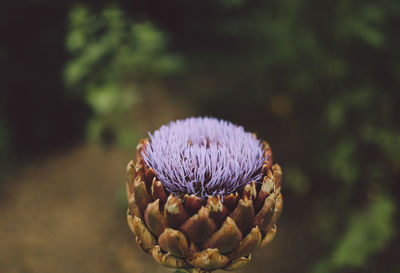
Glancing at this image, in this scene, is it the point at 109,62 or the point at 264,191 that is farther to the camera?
the point at 109,62

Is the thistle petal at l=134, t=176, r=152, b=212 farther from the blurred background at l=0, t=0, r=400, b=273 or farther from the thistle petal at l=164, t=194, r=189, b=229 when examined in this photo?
the blurred background at l=0, t=0, r=400, b=273

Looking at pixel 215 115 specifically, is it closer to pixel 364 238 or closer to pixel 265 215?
pixel 364 238

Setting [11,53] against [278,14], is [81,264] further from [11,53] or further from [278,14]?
[278,14]

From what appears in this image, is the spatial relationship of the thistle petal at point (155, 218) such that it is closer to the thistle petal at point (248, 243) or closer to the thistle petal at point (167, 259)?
the thistle petal at point (167, 259)

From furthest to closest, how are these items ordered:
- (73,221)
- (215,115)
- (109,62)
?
(215,115) → (73,221) → (109,62)

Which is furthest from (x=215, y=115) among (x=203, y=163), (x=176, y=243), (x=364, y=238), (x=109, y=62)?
(x=176, y=243)

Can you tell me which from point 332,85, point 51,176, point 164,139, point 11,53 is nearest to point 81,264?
point 51,176
